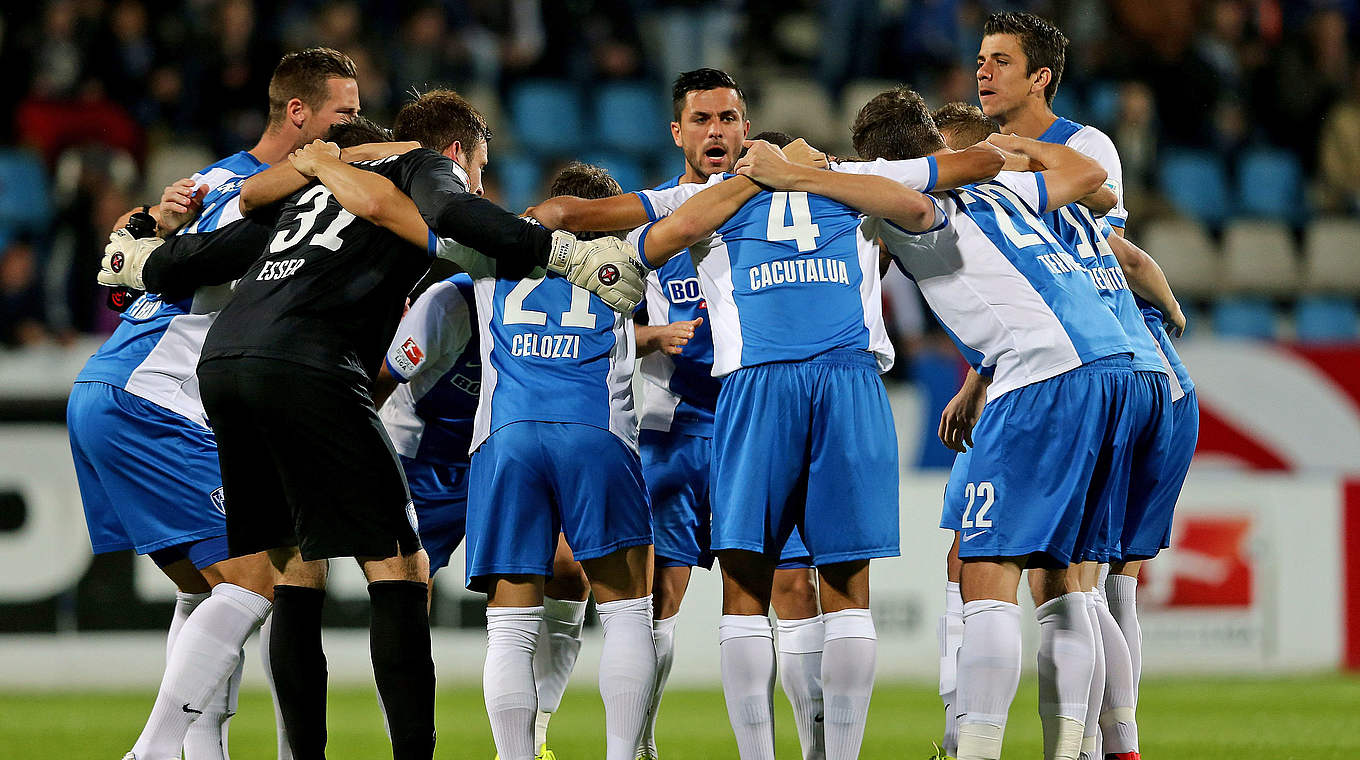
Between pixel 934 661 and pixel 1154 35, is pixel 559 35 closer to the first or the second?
pixel 1154 35

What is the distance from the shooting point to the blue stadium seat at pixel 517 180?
1386 cm

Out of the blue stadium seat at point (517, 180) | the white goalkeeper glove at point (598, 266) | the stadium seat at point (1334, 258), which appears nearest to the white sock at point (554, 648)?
the white goalkeeper glove at point (598, 266)

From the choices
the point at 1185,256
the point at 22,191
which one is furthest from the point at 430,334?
the point at 1185,256

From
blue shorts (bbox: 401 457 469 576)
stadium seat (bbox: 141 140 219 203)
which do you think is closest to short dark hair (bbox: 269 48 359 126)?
blue shorts (bbox: 401 457 469 576)

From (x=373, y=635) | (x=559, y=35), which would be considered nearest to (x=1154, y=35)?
(x=559, y=35)

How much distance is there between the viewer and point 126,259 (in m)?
5.45

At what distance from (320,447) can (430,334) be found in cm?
122

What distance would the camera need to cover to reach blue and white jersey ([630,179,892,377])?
5.21 m

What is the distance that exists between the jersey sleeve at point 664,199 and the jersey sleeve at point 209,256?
1321 millimetres

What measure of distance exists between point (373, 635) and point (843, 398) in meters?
1.72

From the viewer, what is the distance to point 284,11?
14.5 metres

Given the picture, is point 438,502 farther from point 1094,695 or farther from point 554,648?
point 1094,695

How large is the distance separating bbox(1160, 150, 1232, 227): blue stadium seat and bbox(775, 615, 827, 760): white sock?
11.1 m

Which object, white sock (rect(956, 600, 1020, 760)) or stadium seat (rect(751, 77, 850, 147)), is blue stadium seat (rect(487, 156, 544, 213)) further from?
white sock (rect(956, 600, 1020, 760))
